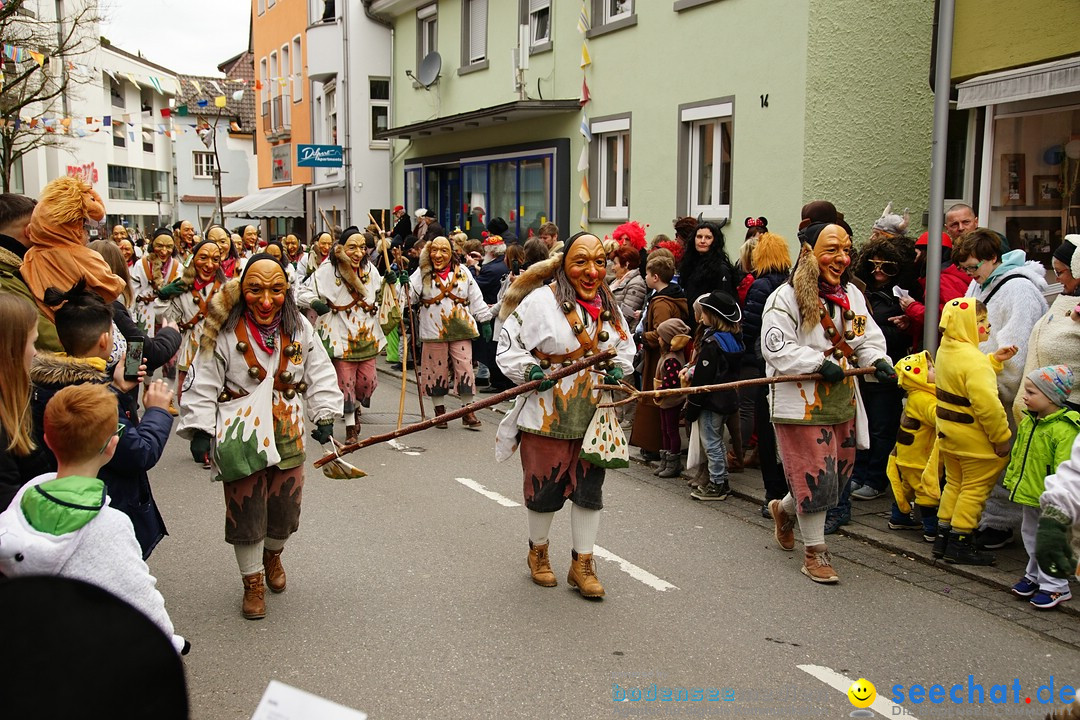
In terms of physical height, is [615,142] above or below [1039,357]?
above

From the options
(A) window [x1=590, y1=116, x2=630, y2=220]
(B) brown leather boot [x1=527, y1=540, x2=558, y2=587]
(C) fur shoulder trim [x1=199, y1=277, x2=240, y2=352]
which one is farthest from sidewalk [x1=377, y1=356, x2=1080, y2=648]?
(A) window [x1=590, y1=116, x2=630, y2=220]

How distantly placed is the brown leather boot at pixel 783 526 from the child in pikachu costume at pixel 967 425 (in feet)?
2.93

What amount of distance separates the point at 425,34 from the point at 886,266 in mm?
17548

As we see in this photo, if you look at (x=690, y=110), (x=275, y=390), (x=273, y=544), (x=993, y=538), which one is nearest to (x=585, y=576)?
(x=273, y=544)

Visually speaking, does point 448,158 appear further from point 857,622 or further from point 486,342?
point 857,622

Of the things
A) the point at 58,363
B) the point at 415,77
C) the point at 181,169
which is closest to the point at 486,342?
the point at 58,363

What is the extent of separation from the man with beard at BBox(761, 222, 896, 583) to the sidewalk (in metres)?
0.58

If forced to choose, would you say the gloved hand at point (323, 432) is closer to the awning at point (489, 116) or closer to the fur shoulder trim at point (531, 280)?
the fur shoulder trim at point (531, 280)

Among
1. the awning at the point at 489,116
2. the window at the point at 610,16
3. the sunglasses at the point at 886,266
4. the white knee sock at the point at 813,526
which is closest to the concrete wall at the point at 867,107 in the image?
the window at the point at 610,16

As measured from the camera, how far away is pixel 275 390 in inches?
217

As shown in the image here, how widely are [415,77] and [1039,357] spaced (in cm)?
1863

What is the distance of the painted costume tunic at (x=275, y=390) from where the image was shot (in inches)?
209

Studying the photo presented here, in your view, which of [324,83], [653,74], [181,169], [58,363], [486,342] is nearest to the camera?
[58,363]

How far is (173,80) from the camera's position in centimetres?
5541
